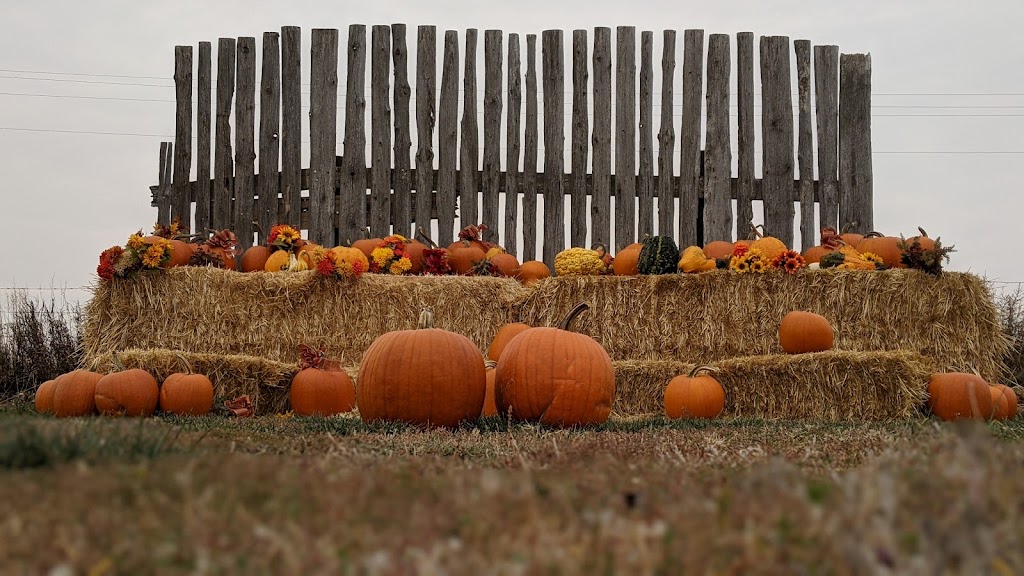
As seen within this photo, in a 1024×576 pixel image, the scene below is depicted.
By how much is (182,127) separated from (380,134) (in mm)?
2405

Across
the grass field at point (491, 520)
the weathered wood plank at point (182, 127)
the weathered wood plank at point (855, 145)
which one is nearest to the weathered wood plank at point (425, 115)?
the weathered wood plank at point (182, 127)

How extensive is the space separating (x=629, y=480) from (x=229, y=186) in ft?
29.6

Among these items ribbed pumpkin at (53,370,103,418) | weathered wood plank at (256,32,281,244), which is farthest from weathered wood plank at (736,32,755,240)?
ribbed pumpkin at (53,370,103,418)

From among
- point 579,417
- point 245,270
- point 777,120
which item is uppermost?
point 777,120

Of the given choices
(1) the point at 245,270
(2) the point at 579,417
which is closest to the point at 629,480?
(2) the point at 579,417

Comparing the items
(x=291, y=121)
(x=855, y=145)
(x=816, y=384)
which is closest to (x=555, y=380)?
(x=816, y=384)

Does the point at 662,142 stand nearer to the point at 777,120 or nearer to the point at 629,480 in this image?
the point at 777,120

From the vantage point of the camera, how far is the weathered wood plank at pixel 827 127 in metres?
10.2

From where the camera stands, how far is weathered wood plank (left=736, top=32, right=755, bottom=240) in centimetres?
1013

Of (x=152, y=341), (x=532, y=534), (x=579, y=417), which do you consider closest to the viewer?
(x=532, y=534)

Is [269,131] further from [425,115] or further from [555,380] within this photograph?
[555,380]

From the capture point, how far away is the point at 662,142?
1010cm

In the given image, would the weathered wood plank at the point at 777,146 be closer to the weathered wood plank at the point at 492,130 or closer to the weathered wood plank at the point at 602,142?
the weathered wood plank at the point at 602,142

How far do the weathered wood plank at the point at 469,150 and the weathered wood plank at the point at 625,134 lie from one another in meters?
1.53
